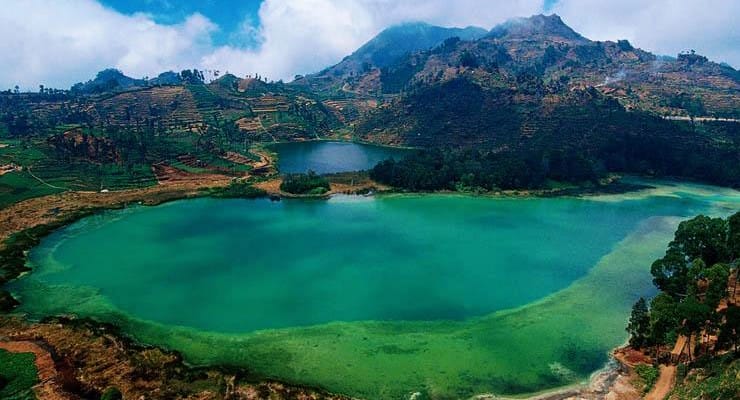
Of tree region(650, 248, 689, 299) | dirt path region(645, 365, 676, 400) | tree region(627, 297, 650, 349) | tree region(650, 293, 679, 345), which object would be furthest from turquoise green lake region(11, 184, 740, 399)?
dirt path region(645, 365, 676, 400)

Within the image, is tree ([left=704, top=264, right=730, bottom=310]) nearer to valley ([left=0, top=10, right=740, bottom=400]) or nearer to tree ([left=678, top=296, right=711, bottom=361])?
tree ([left=678, top=296, right=711, bottom=361])

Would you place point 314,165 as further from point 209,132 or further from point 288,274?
point 288,274

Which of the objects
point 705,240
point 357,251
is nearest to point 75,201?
point 357,251

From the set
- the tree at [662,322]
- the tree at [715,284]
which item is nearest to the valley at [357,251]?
the tree at [662,322]

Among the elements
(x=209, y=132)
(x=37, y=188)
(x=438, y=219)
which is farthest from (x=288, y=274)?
(x=209, y=132)

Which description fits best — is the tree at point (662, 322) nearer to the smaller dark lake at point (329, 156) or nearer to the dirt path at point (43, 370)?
the dirt path at point (43, 370)

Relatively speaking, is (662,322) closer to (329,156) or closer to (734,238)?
(734,238)
